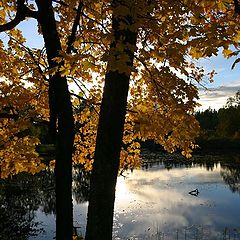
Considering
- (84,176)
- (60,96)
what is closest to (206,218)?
(84,176)

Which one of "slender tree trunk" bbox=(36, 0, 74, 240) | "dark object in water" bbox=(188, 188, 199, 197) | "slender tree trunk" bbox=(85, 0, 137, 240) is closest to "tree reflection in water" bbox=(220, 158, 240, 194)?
"dark object in water" bbox=(188, 188, 199, 197)

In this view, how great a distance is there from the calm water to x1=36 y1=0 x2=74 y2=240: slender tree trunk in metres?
20.0

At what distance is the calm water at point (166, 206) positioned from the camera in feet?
85.6

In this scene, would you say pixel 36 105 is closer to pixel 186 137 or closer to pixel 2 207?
pixel 186 137

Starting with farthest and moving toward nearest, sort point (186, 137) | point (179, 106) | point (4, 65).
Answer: point (4, 65), point (186, 137), point (179, 106)

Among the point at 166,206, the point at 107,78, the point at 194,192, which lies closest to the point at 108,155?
the point at 107,78

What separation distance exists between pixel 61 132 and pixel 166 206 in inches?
1141

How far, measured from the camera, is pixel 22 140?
28.3 feet

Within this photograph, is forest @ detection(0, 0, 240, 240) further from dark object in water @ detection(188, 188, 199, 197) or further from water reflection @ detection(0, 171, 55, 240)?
dark object in water @ detection(188, 188, 199, 197)

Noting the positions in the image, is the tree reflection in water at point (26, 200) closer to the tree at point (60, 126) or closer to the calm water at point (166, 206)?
the calm water at point (166, 206)

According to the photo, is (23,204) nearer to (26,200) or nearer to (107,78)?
(26,200)

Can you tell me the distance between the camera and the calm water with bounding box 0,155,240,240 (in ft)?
85.6

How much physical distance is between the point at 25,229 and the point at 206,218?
1436 centimetres

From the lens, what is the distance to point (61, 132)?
613cm
